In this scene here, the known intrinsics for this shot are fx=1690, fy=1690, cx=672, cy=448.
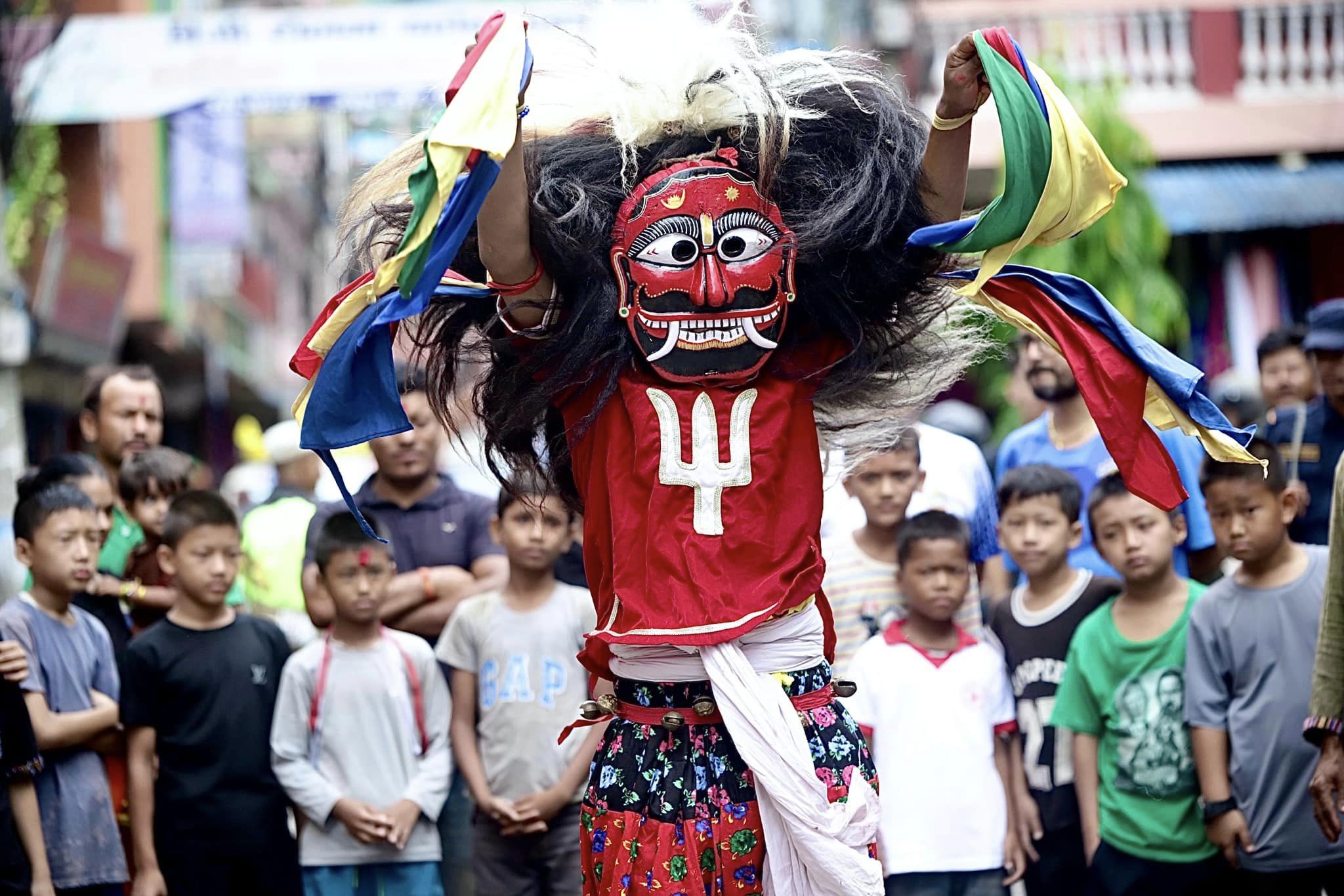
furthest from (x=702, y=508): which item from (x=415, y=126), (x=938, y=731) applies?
(x=415, y=126)

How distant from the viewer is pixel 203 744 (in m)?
5.19

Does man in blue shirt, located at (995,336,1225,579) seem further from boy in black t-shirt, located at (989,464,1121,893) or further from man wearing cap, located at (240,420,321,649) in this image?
man wearing cap, located at (240,420,321,649)

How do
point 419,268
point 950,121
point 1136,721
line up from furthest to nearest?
point 1136,721
point 950,121
point 419,268

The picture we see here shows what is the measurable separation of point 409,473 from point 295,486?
2254mm

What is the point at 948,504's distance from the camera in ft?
19.0

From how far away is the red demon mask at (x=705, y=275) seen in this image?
3414 millimetres

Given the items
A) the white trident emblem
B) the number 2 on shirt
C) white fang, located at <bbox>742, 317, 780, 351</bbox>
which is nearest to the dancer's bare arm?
white fang, located at <bbox>742, 317, 780, 351</bbox>

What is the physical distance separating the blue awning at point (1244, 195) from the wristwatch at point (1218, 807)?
27.1 feet

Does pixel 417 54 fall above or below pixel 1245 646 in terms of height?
above

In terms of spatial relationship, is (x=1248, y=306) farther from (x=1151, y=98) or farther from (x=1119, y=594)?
(x=1119, y=594)

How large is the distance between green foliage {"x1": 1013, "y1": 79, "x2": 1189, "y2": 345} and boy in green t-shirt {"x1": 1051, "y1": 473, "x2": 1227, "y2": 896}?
639 centimetres

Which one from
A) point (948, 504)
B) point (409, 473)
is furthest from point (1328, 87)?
point (409, 473)

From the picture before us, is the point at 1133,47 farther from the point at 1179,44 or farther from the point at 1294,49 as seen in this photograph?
the point at 1294,49

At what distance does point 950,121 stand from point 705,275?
57 centimetres
